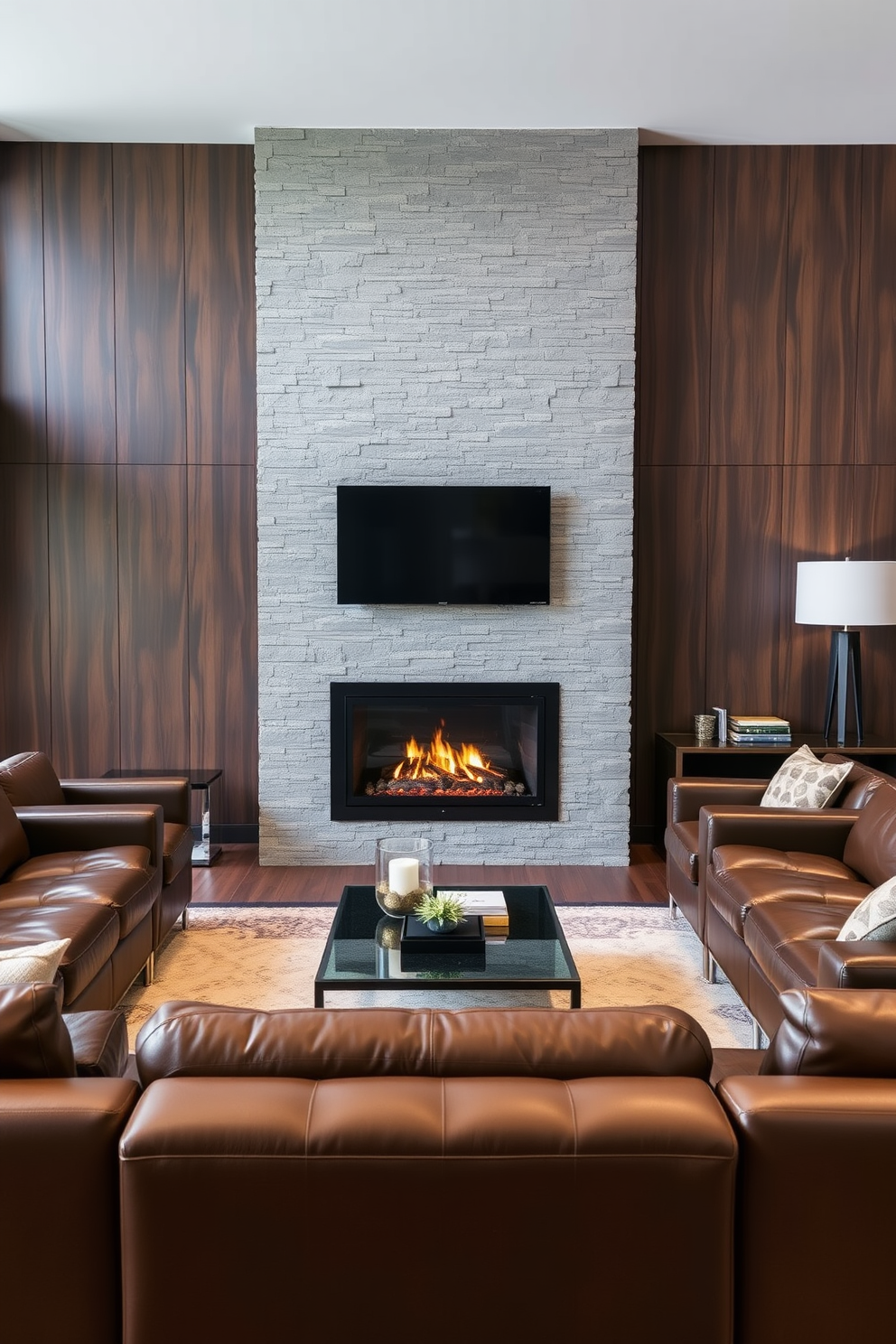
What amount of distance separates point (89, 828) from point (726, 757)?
3.26 metres

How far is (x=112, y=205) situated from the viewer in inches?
214

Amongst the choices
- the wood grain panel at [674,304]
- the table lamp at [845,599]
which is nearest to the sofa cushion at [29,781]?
the wood grain panel at [674,304]

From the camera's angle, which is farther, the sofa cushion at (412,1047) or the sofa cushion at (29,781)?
the sofa cushion at (29,781)

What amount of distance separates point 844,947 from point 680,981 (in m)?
1.47

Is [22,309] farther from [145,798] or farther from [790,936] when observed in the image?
[790,936]

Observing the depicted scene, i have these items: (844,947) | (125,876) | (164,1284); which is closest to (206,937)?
(125,876)

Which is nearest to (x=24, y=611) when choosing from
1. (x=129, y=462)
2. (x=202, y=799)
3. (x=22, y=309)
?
(x=129, y=462)

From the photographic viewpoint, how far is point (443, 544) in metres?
5.27

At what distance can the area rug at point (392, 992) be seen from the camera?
143 inches

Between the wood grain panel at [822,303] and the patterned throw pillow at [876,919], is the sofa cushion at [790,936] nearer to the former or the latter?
the patterned throw pillow at [876,919]

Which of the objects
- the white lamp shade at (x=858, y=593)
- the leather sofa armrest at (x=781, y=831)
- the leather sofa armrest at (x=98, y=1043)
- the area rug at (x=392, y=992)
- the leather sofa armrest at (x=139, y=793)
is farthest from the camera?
the white lamp shade at (x=858, y=593)

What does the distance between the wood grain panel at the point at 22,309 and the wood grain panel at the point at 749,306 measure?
3.45 m

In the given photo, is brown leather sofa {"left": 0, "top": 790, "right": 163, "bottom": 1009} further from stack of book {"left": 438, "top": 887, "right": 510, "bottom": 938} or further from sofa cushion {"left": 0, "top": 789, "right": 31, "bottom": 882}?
stack of book {"left": 438, "top": 887, "right": 510, "bottom": 938}

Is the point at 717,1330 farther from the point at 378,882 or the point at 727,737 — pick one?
the point at 727,737
